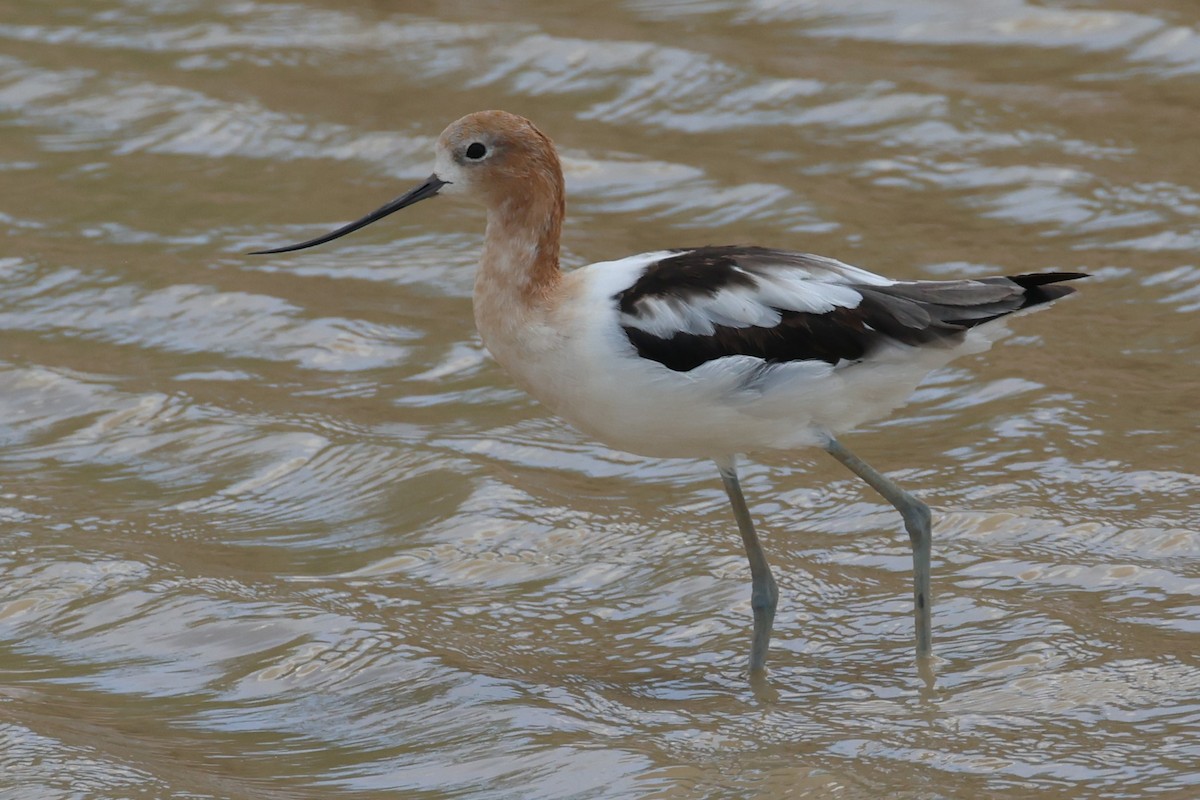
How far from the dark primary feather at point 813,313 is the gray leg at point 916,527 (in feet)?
1.00

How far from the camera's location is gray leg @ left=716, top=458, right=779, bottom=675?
5719 mm

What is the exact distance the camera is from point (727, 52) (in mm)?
10469

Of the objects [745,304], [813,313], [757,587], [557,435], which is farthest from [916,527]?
[557,435]

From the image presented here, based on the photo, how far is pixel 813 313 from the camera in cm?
555

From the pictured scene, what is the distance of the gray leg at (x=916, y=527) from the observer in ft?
18.4

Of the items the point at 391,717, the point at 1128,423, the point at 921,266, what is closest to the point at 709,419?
the point at 391,717

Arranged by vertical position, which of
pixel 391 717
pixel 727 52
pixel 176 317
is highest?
pixel 727 52

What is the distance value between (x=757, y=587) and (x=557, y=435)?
182cm

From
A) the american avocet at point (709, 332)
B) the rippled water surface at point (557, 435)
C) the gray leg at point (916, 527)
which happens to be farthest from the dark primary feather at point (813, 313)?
the rippled water surface at point (557, 435)

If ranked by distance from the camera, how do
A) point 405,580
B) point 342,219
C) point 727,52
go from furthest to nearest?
1. point 727,52
2. point 342,219
3. point 405,580

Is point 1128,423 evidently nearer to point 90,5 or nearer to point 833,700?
point 833,700

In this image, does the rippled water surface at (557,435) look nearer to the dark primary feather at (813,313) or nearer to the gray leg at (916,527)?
the gray leg at (916,527)

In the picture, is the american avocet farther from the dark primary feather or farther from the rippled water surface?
the rippled water surface

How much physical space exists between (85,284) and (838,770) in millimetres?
4746
